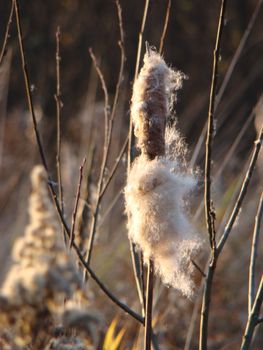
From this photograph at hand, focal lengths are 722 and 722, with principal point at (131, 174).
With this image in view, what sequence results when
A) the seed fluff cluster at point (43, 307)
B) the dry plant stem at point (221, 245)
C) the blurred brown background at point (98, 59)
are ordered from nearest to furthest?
the seed fluff cluster at point (43, 307) < the dry plant stem at point (221, 245) < the blurred brown background at point (98, 59)

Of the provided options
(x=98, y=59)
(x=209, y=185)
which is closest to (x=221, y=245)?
(x=209, y=185)

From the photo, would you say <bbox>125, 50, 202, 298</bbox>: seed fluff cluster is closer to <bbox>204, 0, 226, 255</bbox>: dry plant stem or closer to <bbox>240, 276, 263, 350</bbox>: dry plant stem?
<bbox>204, 0, 226, 255</bbox>: dry plant stem

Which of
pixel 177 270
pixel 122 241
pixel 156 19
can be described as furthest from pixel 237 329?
pixel 156 19

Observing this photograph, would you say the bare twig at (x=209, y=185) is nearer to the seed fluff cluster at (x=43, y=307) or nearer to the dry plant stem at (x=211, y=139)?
the dry plant stem at (x=211, y=139)

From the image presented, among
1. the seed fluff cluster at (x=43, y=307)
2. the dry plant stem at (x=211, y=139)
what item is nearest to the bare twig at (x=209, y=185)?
the dry plant stem at (x=211, y=139)

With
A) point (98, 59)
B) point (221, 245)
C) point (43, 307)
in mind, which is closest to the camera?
point (43, 307)

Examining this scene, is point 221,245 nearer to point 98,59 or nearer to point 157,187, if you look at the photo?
point 157,187

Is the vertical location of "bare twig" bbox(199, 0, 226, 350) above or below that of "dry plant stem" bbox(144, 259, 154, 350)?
above

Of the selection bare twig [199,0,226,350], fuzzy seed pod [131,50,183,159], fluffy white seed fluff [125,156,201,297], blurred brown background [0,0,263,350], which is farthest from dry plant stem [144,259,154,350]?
blurred brown background [0,0,263,350]

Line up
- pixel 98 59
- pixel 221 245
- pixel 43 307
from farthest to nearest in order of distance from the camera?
pixel 98 59
pixel 221 245
pixel 43 307
